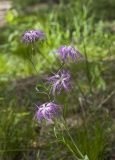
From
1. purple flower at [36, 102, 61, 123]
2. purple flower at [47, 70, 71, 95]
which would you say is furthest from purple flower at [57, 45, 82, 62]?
purple flower at [36, 102, 61, 123]

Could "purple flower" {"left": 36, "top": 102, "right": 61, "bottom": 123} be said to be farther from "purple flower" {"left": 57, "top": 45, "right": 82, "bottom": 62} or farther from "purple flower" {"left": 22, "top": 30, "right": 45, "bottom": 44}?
"purple flower" {"left": 22, "top": 30, "right": 45, "bottom": 44}

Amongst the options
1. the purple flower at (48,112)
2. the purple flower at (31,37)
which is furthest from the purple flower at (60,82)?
the purple flower at (31,37)

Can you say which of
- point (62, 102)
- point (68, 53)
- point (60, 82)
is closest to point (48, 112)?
point (60, 82)

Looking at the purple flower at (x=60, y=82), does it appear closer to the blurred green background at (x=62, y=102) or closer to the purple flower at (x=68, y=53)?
the purple flower at (x=68, y=53)

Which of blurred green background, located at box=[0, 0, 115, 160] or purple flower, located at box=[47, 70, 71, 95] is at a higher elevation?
purple flower, located at box=[47, 70, 71, 95]

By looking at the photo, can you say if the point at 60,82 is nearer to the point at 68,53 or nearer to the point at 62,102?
the point at 68,53

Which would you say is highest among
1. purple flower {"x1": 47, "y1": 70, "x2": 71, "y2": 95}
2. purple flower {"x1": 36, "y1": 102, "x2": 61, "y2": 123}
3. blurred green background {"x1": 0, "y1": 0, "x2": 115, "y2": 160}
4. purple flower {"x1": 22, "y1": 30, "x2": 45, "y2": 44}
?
purple flower {"x1": 22, "y1": 30, "x2": 45, "y2": 44}

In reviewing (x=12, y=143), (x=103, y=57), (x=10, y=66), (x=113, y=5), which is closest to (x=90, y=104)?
(x=12, y=143)

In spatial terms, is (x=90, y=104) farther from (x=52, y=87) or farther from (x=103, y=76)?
(x=52, y=87)
